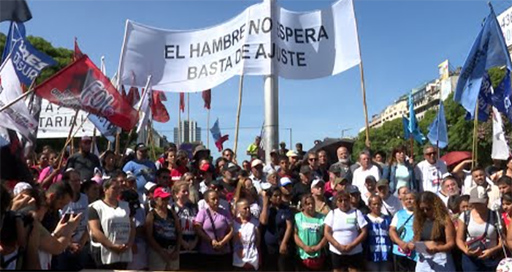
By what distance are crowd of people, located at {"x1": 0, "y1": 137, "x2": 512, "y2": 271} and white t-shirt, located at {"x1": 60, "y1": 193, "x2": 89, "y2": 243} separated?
11 millimetres

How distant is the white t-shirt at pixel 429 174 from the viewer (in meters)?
8.33

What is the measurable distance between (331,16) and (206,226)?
505 centimetres

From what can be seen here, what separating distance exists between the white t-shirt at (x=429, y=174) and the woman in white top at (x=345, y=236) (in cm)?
235

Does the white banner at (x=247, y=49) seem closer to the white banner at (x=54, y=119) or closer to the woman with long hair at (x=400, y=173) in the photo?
the woman with long hair at (x=400, y=173)

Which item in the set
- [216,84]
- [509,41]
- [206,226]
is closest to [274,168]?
[216,84]

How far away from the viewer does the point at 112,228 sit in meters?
5.76

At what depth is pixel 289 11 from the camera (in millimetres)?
9930

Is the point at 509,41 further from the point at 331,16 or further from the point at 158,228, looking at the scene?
the point at 158,228

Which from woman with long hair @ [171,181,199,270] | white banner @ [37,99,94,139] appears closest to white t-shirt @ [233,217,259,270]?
woman with long hair @ [171,181,199,270]

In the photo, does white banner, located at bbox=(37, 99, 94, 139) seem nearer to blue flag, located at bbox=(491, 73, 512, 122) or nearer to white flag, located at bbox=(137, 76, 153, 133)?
white flag, located at bbox=(137, 76, 153, 133)

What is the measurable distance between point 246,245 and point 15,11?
3.81 m

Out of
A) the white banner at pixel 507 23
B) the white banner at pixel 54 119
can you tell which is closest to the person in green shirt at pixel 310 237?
the white banner at pixel 54 119

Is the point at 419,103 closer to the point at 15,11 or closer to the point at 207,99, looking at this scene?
the point at 207,99

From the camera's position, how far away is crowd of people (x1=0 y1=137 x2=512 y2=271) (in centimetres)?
557
